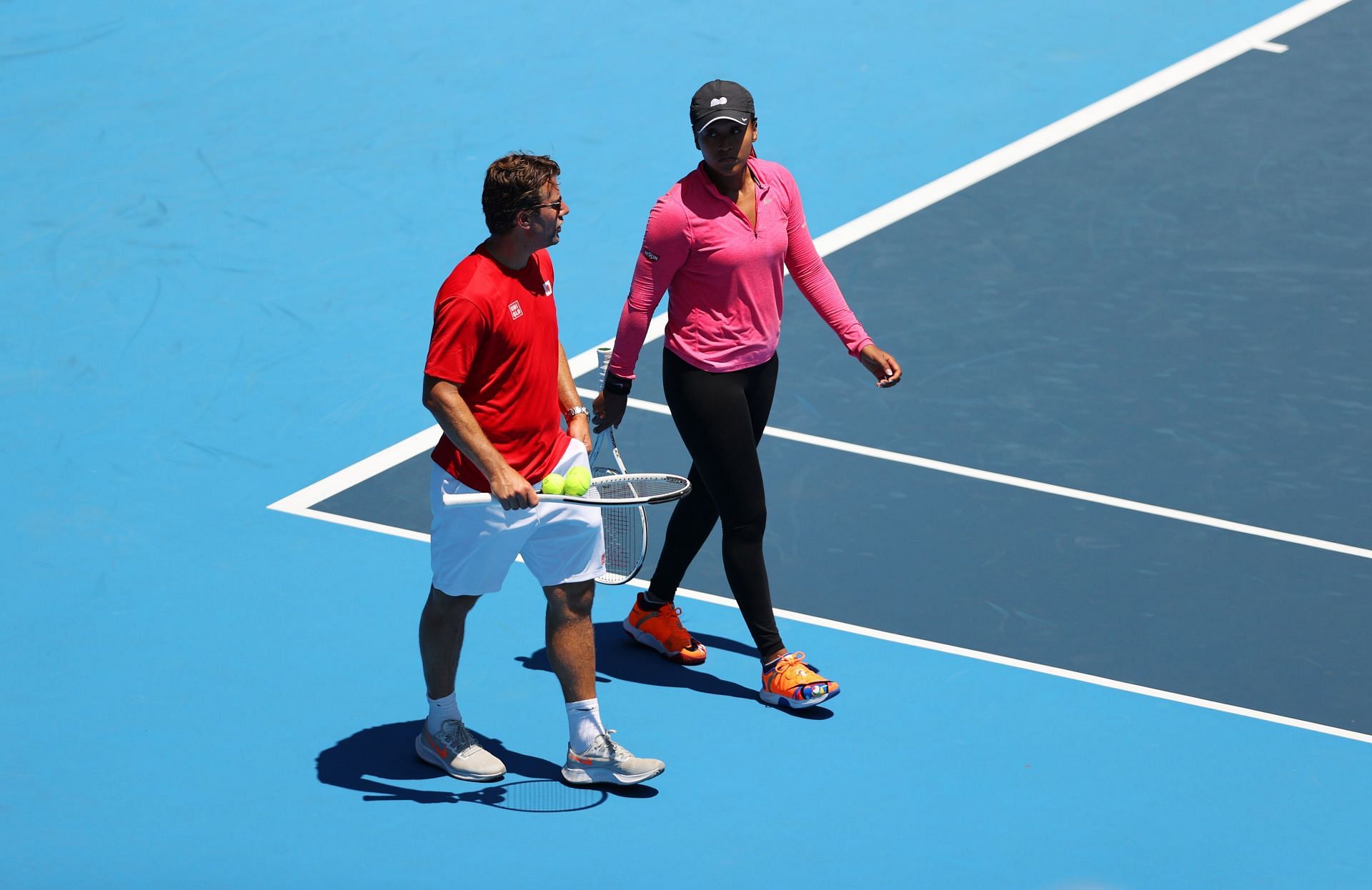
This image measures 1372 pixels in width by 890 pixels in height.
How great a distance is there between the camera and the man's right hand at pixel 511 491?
6730 millimetres

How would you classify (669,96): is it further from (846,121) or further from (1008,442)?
(1008,442)

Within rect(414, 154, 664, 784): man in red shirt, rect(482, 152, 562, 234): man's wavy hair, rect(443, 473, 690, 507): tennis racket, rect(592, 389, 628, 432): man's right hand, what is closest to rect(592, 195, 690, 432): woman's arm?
rect(592, 389, 628, 432): man's right hand

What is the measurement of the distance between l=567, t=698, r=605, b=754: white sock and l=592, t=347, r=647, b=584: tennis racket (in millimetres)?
563

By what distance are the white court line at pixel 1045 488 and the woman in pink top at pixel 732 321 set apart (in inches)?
40.0

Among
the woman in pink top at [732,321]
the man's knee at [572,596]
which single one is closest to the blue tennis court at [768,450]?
the woman in pink top at [732,321]

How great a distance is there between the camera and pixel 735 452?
7.76 m

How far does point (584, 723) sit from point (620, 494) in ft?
2.81

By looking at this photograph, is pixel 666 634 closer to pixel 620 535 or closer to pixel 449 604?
pixel 620 535

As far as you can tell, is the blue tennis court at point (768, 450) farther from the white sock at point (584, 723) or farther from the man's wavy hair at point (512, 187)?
the man's wavy hair at point (512, 187)

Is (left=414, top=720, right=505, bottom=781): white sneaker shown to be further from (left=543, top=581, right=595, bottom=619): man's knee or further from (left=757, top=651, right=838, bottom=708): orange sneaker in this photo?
(left=757, top=651, right=838, bottom=708): orange sneaker

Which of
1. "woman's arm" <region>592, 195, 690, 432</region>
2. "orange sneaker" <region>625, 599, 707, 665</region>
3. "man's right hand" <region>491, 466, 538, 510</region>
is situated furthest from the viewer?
"orange sneaker" <region>625, 599, 707, 665</region>

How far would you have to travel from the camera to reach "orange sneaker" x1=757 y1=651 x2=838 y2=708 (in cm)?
786

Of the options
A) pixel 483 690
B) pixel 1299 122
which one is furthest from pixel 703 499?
pixel 1299 122

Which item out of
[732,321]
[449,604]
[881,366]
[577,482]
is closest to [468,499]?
[577,482]
